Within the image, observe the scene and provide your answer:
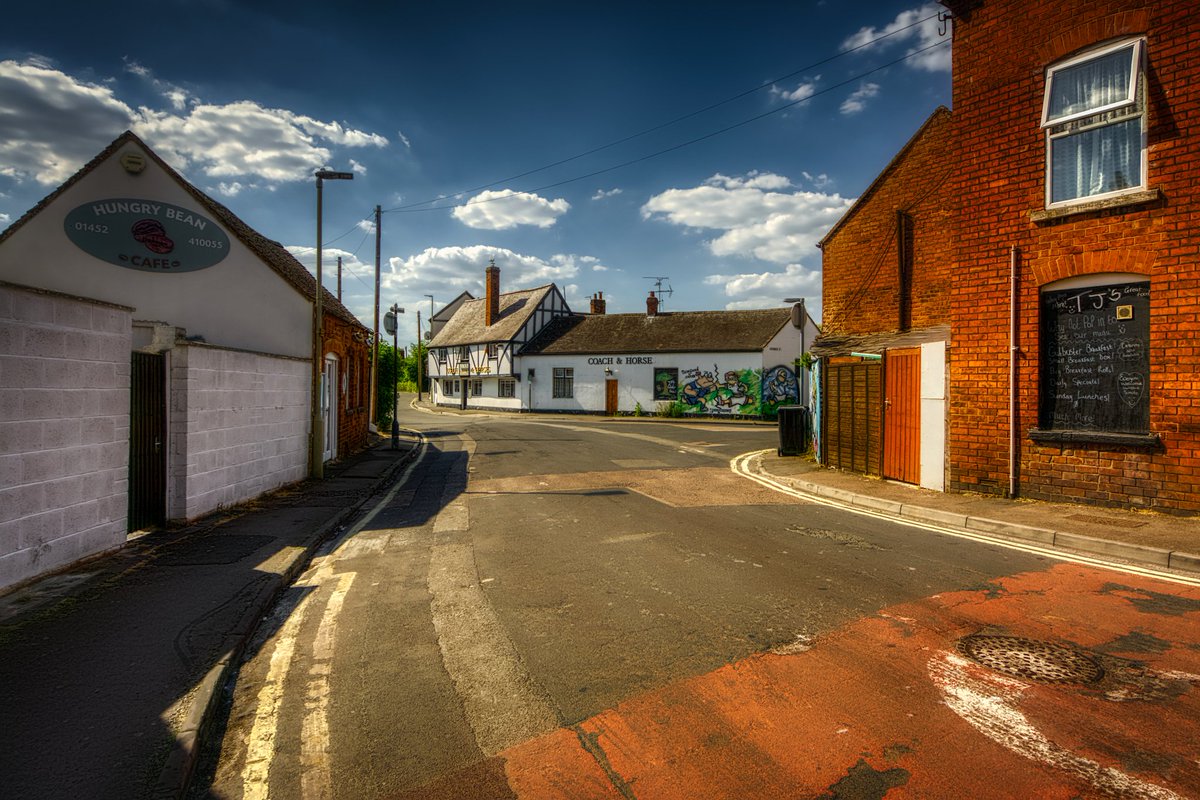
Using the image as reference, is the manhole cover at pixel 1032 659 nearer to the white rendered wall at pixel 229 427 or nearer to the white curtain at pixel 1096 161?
the white curtain at pixel 1096 161

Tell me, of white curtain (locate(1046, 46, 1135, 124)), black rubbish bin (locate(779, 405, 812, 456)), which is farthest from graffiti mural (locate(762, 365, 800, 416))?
white curtain (locate(1046, 46, 1135, 124))

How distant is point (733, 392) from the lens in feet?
115

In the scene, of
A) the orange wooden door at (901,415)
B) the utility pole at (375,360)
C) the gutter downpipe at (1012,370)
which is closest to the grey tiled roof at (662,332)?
the utility pole at (375,360)

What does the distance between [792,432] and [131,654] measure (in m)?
14.2

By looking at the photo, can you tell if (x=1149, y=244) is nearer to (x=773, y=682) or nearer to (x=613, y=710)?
(x=773, y=682)

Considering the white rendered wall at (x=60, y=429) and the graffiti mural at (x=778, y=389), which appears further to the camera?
the graffiti mural at (x=778, y=389)

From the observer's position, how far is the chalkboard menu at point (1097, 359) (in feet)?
26.1

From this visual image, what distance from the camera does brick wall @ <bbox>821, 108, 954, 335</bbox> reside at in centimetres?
1168

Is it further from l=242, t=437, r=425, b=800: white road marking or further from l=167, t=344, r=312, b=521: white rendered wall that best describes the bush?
l=242, t=437, r=425, b=800: white road marking

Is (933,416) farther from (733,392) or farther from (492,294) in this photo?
(492,294)

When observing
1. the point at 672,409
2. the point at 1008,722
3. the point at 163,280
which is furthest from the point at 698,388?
the point at 1008,722

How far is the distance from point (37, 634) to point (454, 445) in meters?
16.2

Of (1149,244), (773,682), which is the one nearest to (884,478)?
(1149,244)

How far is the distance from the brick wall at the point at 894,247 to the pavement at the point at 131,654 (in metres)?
11.1
